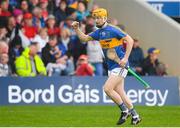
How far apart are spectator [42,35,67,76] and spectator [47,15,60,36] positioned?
491mm

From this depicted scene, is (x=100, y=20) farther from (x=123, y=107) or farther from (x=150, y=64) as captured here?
(x=150, y=64)

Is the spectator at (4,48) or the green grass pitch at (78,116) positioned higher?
the spectator at (4,48)

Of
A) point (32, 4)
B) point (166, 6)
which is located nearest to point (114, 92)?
point (32, 4)

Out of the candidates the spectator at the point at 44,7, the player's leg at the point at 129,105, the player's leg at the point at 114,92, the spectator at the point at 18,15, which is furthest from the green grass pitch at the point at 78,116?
the spectator at the point at 44,7

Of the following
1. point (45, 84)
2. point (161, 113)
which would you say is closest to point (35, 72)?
point (45, 84)

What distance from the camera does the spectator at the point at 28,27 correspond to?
2494 cm

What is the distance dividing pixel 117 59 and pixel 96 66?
8.12 metres

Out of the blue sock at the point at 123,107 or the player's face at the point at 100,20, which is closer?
the player's face at the point at 100,20

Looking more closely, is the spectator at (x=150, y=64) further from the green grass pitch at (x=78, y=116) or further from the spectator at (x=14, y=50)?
the spectator at (x=14, y=50)

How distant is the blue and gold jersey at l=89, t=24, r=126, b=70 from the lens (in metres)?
17.4

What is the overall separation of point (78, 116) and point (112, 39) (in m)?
3.14

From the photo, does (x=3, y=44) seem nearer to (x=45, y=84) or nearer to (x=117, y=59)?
(x=45, y=84)

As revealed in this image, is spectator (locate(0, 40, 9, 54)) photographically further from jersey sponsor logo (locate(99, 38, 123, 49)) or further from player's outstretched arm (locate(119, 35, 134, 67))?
player's outstretched arm (locate(119, 35, 134, 67))

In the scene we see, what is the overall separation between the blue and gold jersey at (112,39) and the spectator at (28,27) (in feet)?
25.0
